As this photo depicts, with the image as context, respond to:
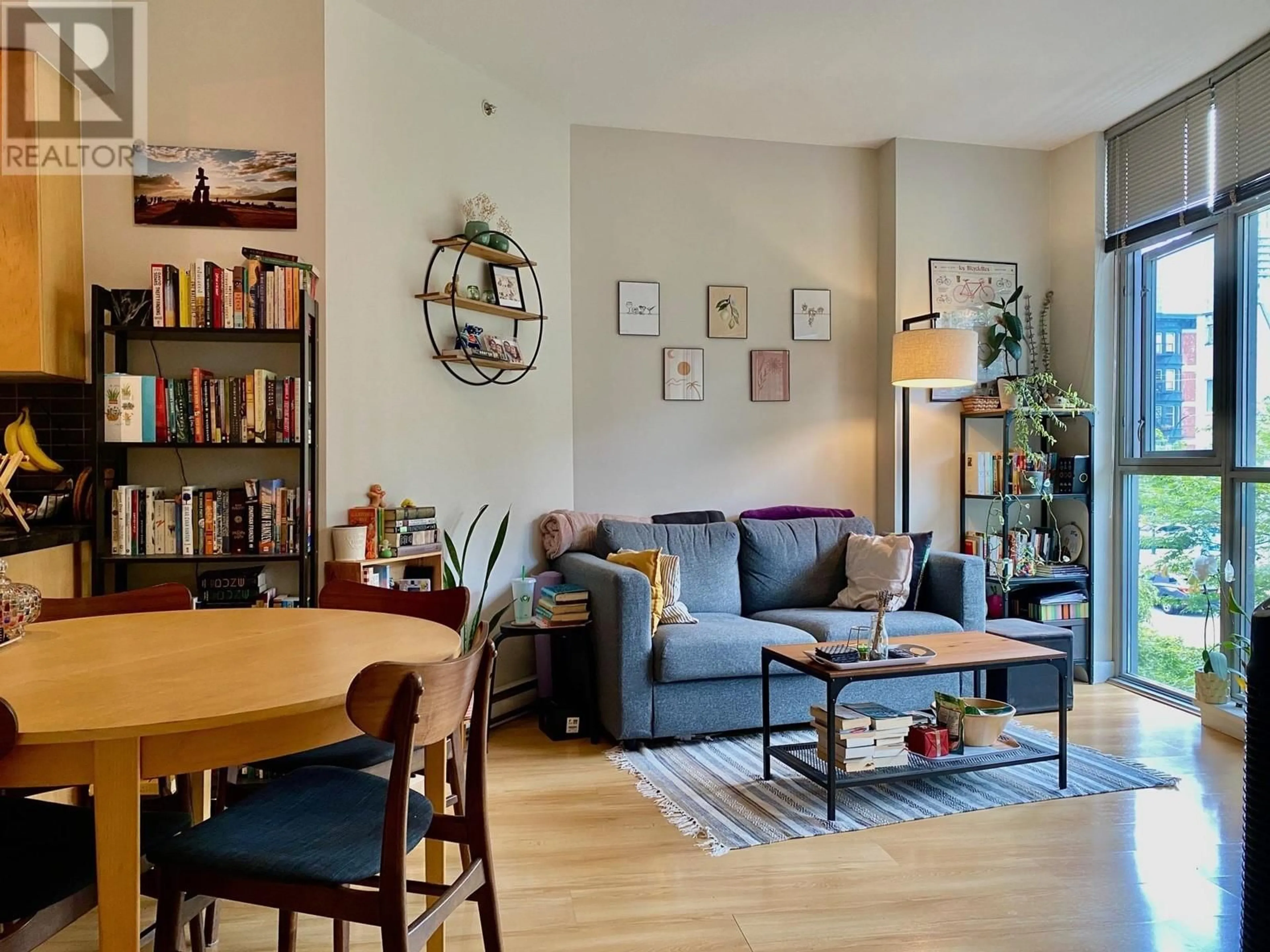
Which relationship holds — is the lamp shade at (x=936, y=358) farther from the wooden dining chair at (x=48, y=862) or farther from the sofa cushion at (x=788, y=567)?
the wooden dining chair at (x=48, y=862)

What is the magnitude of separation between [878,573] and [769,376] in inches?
51.9

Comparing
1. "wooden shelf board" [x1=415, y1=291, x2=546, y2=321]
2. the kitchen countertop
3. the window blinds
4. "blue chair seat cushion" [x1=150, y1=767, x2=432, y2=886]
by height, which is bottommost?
"blue chair seat cushion" [x1=150, y1=767, x2=432, y2=886]

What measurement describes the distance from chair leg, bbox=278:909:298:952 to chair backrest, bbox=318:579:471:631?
2.21 ft

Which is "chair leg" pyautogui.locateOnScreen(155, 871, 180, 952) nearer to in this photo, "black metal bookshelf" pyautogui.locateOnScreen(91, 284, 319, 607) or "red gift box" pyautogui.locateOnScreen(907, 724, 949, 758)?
"black metal bookshelf" pyautogui.locateOnScreen(91, 284, 319, 607)

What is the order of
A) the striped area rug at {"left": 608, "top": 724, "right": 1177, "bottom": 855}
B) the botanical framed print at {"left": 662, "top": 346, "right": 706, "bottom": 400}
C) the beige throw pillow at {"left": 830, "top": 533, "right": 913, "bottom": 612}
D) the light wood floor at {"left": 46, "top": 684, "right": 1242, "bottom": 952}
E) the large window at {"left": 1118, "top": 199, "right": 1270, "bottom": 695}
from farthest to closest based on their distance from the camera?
the botanical framed print at {"left": 662, "top": 346, "right": 706, "bottom": 400} < the beige throw pillow at {"left": 830, "top": 533, "right": 913, "bottom": 612} < the large window at {"left": 1118, "top": 199, "right": 1270, "bottom": 695} < the striped area rug at {"left": 608, "top": 724, "right": 1177, "bottom": 855} < the light wood floor at {"left": 46, "top": 684, "right": 1242, "bottom": 952}

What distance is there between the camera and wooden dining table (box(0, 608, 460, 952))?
3.93 feet

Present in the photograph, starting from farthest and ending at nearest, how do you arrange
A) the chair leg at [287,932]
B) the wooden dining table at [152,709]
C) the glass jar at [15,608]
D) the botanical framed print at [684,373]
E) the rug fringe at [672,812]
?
the botanical framed print at [684,373], the rug fringe at [672,812], the chair leg at [287,932], the glass jar at [15,608], the wooden dining table at [152,709]

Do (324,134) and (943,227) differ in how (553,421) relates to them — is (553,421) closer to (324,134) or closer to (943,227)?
(324,134)

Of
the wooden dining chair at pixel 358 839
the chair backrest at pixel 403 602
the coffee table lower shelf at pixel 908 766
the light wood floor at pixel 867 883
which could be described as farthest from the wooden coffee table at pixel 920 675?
the wooden dining chair at pixel 358 839

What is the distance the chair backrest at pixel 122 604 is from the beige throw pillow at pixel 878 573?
2818 mm

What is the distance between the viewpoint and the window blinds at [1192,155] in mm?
3744

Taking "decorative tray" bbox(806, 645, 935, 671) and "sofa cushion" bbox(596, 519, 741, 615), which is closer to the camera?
"decorative tray" bbox(806, 645, 935, 671)

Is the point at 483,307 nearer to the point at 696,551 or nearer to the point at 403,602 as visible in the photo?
the point at 696,551

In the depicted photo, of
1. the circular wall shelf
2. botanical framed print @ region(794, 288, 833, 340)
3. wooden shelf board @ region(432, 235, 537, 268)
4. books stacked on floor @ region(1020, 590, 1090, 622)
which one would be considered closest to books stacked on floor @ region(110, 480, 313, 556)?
the circular wall shelf
